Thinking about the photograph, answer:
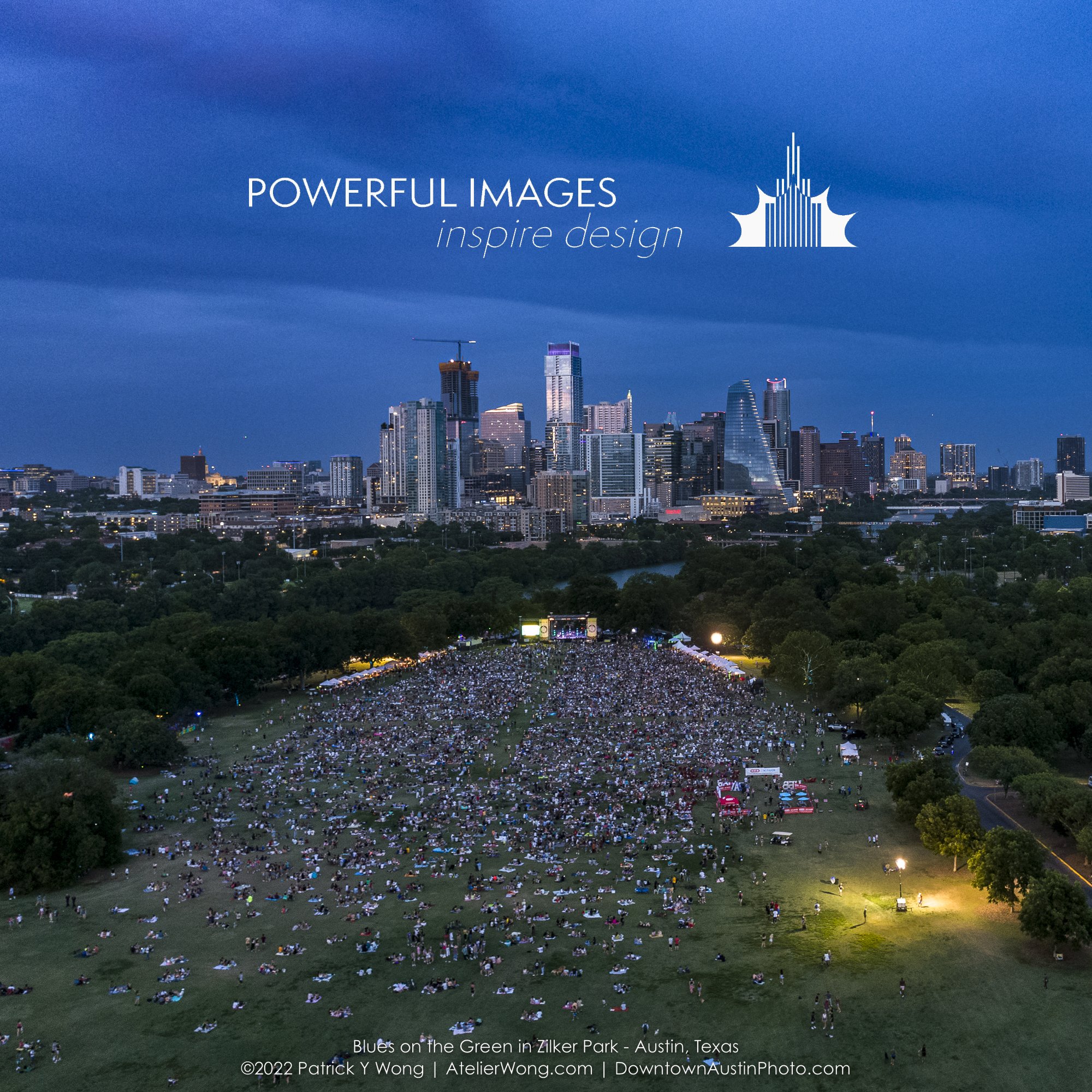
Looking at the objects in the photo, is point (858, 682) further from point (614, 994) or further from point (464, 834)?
point (614, 994)

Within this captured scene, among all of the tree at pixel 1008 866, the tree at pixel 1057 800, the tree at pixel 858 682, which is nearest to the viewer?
the tree at pixel 1008 866

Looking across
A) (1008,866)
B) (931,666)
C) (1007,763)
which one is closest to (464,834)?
(1008,866)

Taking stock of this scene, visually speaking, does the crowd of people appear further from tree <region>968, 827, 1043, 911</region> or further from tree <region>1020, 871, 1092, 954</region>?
tree <region>1020, 871, 1092, 954</region>

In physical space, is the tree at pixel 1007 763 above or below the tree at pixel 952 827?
above

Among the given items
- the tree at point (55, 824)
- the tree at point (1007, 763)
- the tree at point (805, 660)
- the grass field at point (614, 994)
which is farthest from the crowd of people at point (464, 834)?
the tree at point (1007, 763)

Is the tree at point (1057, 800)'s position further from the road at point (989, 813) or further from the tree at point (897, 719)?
the tree at point (897, 719)

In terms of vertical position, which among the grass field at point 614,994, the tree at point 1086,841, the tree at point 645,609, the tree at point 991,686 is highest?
the tree at point 645,609

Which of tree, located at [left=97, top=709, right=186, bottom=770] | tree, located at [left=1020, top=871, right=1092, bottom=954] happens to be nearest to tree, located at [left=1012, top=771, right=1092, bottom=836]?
tree, located at [left=1020, top=871, right=1092, bottom=954]
